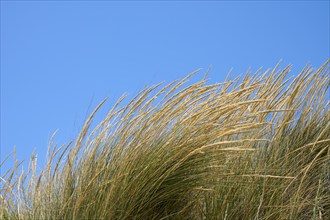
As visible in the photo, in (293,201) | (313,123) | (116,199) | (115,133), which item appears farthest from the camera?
(313,123)

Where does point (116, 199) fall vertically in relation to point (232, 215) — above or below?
below

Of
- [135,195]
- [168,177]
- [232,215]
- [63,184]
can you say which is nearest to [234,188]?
[232,215]

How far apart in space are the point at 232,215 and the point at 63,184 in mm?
845

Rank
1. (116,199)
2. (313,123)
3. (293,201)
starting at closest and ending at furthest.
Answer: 1. (116,199)
2. (293,201)
3. (313,123)

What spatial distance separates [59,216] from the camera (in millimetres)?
2576

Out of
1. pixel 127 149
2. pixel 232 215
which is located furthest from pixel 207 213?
pixel 127 149

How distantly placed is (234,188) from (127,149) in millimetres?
580

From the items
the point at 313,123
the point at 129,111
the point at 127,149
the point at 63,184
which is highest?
the point at 313,123

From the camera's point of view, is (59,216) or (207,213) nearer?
(59,216)

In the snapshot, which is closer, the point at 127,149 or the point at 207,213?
the point at 127,149

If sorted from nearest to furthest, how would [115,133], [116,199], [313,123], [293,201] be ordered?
[116,199], [115,133], [293,201], [313,123]

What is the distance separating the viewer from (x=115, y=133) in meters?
2.72

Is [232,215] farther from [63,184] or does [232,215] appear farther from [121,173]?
[63,184]

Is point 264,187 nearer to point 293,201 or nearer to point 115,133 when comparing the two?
point 293,201
